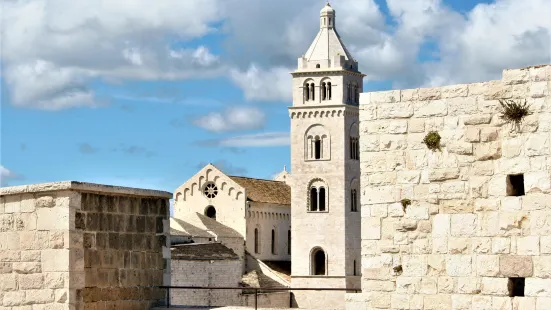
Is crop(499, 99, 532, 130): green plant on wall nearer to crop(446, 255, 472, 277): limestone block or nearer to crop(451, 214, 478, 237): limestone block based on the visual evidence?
crop(451, 214, 478, 237): limestone block

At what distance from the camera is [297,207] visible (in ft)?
224

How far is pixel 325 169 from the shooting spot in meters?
68.2

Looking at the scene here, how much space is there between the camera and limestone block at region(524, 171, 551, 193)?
33.9 ft

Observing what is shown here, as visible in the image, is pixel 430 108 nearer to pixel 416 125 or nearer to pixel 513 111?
pixel 416 125

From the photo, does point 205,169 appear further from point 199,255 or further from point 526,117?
point 526,117

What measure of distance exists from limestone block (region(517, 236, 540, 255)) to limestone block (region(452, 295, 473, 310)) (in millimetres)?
710

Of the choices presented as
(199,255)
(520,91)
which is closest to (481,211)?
(520,91)

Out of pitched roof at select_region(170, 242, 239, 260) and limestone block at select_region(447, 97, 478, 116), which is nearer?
limestone block at select_region(447, 97, 478, 116)

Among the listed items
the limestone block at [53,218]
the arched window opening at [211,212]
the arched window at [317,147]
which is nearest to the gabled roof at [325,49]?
the arched window at [317,147]

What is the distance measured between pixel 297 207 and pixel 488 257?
5752 cm

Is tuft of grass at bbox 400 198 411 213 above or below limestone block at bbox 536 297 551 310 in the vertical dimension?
above

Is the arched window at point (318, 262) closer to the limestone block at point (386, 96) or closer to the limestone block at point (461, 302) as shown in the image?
the limestone block at point (386, 96)

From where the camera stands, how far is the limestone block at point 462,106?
429 inches

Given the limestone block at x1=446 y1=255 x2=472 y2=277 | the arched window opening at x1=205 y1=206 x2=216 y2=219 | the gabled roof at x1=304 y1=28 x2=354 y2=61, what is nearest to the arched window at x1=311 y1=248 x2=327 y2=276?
the arched window opening at x1=205 y1=206 x2=216 y2=219
